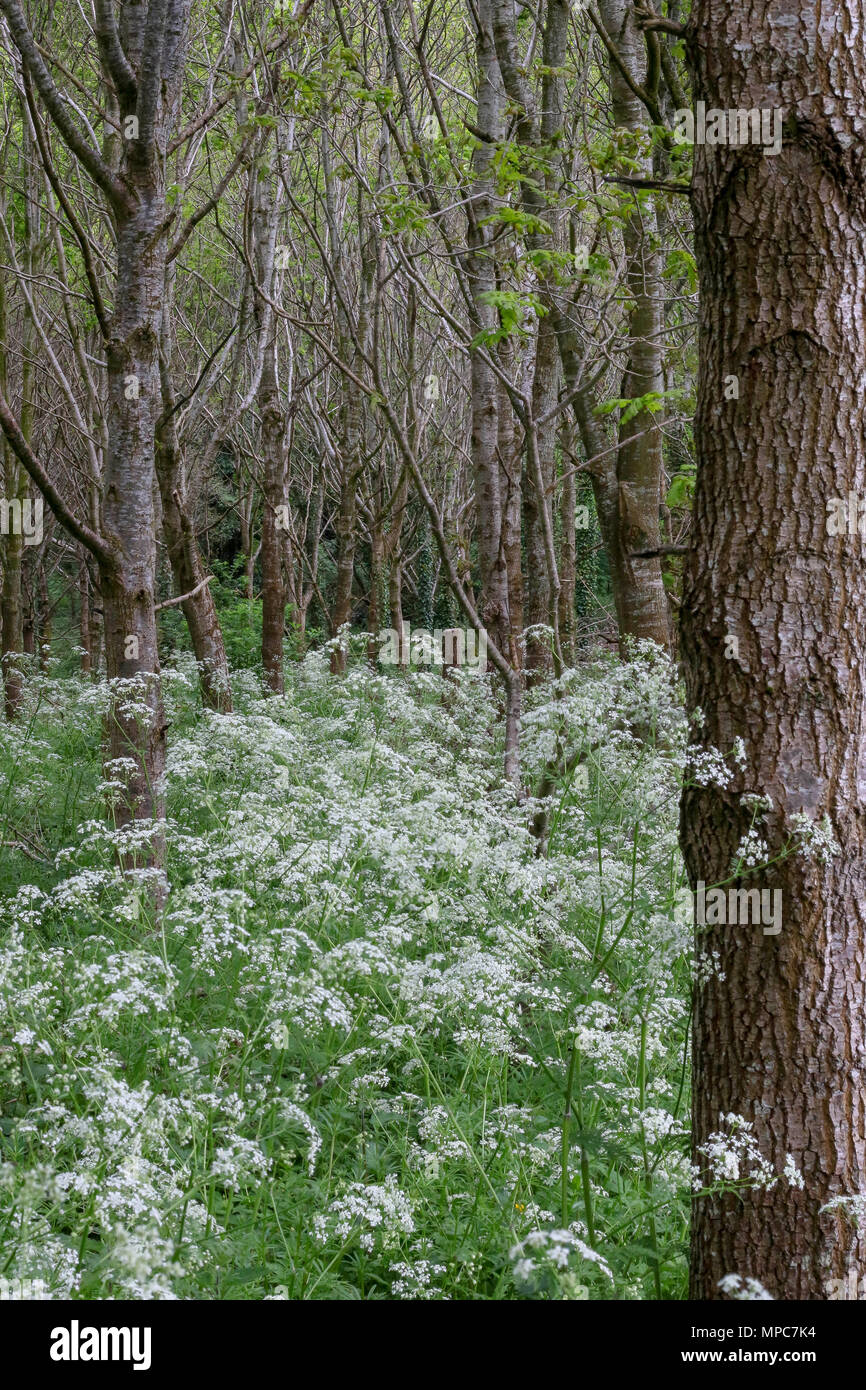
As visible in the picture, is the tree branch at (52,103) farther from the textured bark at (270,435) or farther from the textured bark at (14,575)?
the textured bark at (14,575)

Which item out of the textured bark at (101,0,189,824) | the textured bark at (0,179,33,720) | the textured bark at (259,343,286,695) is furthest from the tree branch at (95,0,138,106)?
the textured bark at (259,343,286,695)

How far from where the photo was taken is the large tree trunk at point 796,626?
2.45m

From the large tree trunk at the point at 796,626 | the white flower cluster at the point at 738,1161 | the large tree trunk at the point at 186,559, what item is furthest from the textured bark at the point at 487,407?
the white flower cluster at the point at 738,1161

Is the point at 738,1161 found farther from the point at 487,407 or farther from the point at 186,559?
the point at 186,559

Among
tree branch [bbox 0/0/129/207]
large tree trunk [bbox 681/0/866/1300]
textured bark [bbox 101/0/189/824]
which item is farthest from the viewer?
textured bark [bbox 101/0/189/824]

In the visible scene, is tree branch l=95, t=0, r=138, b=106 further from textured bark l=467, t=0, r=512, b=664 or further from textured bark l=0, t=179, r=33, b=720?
textured bark l=0, t=179, r=33, b=720

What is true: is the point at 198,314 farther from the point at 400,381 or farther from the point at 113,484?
the point at 113,484

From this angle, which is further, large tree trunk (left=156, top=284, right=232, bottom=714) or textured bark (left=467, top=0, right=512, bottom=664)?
large tree trunk (left=156, top=284, right=232, bottom=714)

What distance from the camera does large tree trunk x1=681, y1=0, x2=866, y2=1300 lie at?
2451mm

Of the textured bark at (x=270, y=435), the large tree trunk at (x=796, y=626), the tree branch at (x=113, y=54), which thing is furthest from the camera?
the textured bark at (x=270, y=435)

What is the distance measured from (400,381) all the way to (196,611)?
269 inches

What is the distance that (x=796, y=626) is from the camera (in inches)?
97.3
